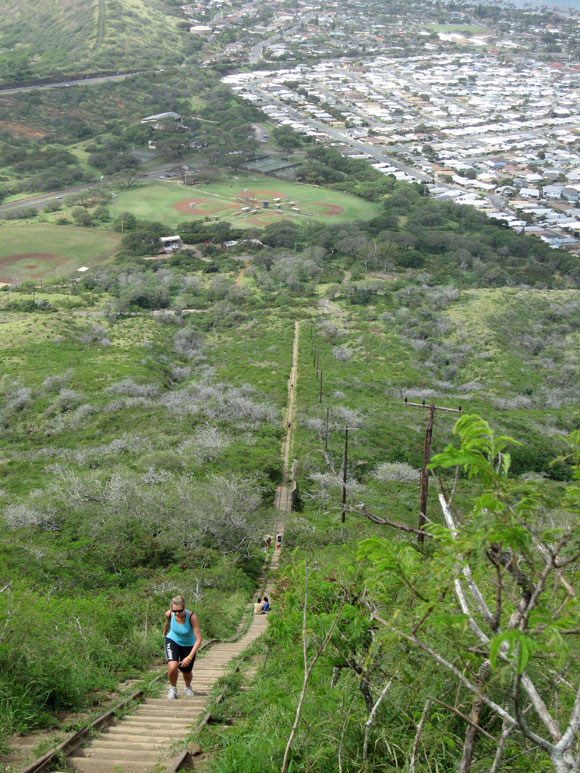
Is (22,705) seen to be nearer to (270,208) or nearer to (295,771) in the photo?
(295,771)

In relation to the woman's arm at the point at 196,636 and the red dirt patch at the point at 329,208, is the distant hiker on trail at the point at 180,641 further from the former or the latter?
the red dirt patch at the point at 329,208

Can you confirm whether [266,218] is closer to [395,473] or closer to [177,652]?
[395,473]

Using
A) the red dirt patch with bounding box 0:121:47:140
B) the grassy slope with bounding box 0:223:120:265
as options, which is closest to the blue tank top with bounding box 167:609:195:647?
the grassy slope with bounding box 0:223:120:265

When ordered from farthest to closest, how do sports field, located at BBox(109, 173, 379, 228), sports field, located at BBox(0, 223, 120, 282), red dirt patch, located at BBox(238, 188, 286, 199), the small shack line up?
red dirt patch, located at BBox(238, 188, 286, 199) → sports field, located at BBox(109, 173, 379, 228) → the small shack → sports field, located at BBox(0, 223, 120, 282)

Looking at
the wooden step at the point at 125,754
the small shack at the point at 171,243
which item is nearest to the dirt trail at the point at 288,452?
the wooden step at the point at 125,754

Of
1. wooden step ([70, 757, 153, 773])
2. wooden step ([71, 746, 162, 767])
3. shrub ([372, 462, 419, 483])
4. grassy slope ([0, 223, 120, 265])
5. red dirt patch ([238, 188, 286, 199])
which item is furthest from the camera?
red dirt patch ([238, 188, 286, 199])

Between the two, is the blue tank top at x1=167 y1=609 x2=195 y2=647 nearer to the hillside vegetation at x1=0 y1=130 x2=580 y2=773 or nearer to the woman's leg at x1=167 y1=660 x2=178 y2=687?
the woman's leg at x1=167 y1=660 x2=178 y2=687

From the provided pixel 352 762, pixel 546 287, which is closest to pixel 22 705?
pixel 352 762
